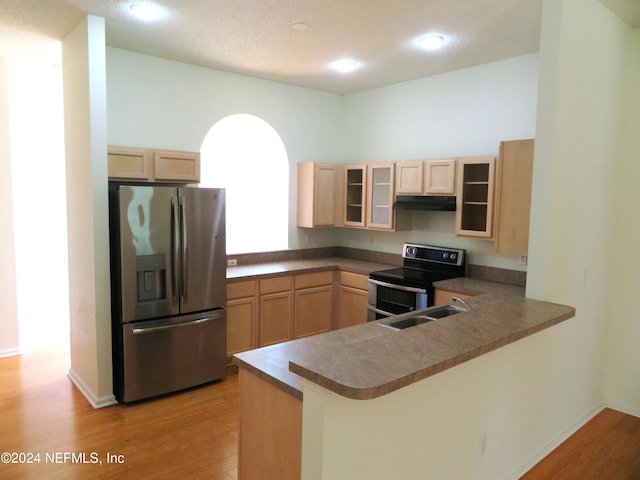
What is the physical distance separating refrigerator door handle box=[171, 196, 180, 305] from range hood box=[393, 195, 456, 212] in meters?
2.20

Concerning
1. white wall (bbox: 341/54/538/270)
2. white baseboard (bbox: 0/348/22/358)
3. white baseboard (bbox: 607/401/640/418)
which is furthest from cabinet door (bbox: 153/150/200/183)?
white baseboard (bbox: 607/401/640/418)

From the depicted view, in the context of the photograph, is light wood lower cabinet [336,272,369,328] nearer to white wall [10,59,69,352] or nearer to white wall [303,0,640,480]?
white wall [303,0,640,480]

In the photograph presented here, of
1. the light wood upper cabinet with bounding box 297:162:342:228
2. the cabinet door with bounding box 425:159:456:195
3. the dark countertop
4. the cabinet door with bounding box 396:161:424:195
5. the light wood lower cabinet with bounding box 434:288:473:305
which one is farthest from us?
the light wood upper cabinet with bounding box 297:162:342:228

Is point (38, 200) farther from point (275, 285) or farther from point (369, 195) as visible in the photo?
point (369, 195)

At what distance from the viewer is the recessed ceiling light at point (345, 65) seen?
4.23 m

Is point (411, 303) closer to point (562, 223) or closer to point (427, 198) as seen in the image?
point (427, 198)

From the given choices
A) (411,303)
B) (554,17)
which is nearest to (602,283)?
(411,303)

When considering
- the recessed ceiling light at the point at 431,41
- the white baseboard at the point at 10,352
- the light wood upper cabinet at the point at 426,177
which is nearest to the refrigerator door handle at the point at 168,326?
the white baseboard at the point at 10,352

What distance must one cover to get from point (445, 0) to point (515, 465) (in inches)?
113

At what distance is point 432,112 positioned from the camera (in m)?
4.74

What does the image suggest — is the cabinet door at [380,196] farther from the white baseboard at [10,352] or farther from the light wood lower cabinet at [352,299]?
the white baseboard at [10,352]

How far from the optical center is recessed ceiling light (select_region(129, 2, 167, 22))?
303 centimetres

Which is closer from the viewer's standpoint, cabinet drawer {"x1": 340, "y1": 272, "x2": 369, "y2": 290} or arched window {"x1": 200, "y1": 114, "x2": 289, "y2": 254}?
cabinet drawer {"x1": 340, "y1": 272, "x2": 369, "y2": 290}

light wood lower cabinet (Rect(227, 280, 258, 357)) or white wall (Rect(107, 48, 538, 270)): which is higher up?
white wall (Rect(107, 48, 538, 270))
